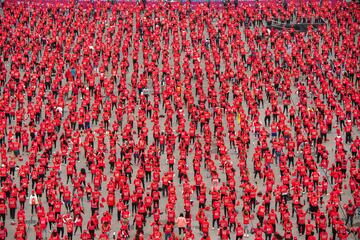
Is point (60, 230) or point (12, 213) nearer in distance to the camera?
point (60, 230)

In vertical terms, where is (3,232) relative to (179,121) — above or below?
below

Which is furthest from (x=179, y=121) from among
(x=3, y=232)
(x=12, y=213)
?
(x=3, y=232)

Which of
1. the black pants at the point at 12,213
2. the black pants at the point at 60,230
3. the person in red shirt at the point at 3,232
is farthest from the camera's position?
the black pants at the point at 12,213

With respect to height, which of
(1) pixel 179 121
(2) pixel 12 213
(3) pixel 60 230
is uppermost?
(1) pixel 179 121

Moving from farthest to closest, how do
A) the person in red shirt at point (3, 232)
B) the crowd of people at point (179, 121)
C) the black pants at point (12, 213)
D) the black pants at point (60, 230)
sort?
the black pants at point (12, 213) < the crowd of people at point (179, 121) < the black pants at point (60, 230) < the person in red shirt at point (3, 232)

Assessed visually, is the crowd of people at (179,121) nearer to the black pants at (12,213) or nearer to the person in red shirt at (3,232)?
the person in red shirt at (3,232)

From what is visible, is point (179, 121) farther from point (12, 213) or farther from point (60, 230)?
point (60, 230)

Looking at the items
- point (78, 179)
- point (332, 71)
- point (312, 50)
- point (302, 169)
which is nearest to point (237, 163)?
point (302, 169)

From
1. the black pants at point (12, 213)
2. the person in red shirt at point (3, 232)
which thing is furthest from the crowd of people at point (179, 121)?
the black pants at point (12, 213)

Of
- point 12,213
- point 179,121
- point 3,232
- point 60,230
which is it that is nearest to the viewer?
point 3,232
